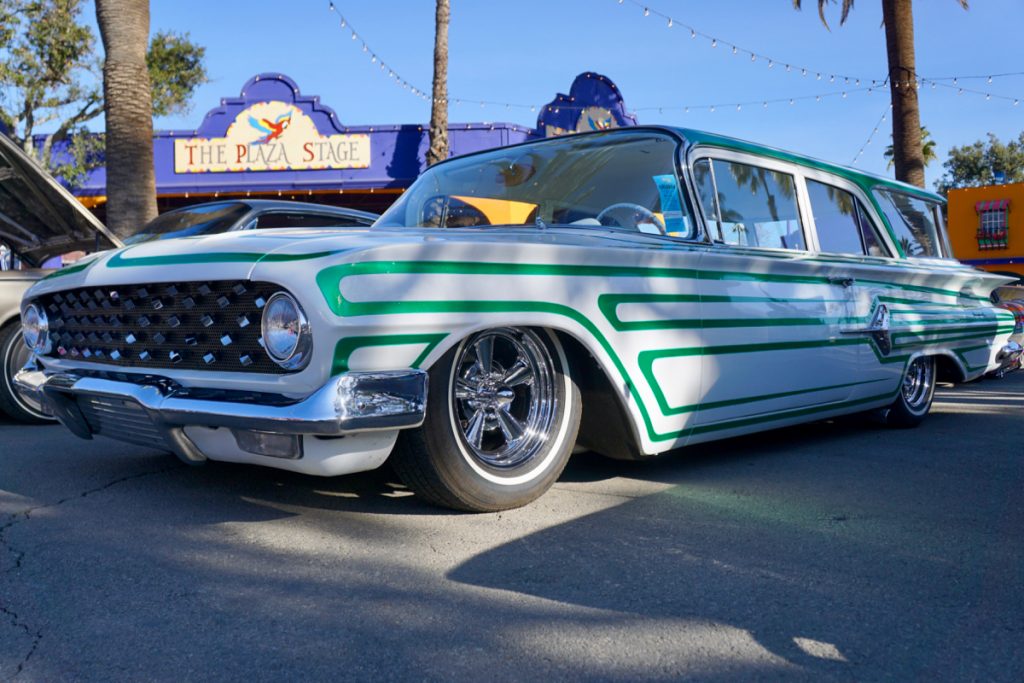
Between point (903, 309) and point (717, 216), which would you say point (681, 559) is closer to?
point (717, 216)

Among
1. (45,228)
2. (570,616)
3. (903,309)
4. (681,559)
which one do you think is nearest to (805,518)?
(681,559)

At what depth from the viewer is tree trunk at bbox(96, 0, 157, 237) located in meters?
10.1

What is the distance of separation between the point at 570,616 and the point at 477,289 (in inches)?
43.4

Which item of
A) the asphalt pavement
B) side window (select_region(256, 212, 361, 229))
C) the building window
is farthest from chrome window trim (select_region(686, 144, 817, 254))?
the building window

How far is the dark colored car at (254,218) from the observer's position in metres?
6.19

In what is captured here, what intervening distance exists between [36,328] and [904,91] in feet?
45.8

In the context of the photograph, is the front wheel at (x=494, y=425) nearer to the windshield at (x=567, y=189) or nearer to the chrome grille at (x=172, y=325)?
the chrome grille at (x=172, y=325)

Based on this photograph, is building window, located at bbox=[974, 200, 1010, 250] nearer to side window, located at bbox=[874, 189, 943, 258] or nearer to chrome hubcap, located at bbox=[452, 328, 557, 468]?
side window, located at bbox=[874, 189, 943, 258]

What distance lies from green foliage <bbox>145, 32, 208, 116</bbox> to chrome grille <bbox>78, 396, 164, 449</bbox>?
67.6ft

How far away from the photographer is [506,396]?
3258mm

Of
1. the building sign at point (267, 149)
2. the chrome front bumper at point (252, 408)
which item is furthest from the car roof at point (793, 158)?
the building sign at point (267, 149)

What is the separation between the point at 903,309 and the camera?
5.16 m

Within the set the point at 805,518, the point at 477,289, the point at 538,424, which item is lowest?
the point at 805,518

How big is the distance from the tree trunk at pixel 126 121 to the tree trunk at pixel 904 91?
11.0 m
